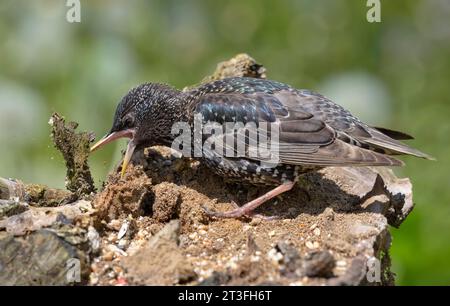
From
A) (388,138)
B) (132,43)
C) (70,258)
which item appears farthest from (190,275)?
(132,43)

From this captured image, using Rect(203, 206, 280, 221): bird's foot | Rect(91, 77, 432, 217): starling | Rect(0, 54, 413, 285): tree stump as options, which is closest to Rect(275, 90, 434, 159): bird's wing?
Rect(91, 77, 432, 217): starling

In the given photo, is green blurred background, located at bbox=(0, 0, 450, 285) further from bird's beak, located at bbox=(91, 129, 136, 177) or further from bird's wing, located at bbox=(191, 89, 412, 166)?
bird's wing, located at bbox=(191, 89, 412, 166)

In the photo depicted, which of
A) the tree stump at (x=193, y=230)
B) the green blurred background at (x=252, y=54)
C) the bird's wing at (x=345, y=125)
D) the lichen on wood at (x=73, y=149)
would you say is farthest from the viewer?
the green blurred background at (x=252, y=54)

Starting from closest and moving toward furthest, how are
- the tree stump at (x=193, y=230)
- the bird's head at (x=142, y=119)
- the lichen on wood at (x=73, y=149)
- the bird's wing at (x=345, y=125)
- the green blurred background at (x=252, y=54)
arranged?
the tree stump at (x=193, y=230), the bird's wing at (x=345, y=125), the lichen on wood at (x=73, y=149), the bird's head at (x=142, y=119), the green blurred background at (x=252, y=54)

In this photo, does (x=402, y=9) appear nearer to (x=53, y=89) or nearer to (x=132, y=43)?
(x=132, y=43)

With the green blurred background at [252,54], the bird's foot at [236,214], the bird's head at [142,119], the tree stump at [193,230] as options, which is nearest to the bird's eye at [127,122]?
the bird's head at [142,119]

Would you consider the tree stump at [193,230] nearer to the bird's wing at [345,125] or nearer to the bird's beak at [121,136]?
the bird's beak at [121,136]
